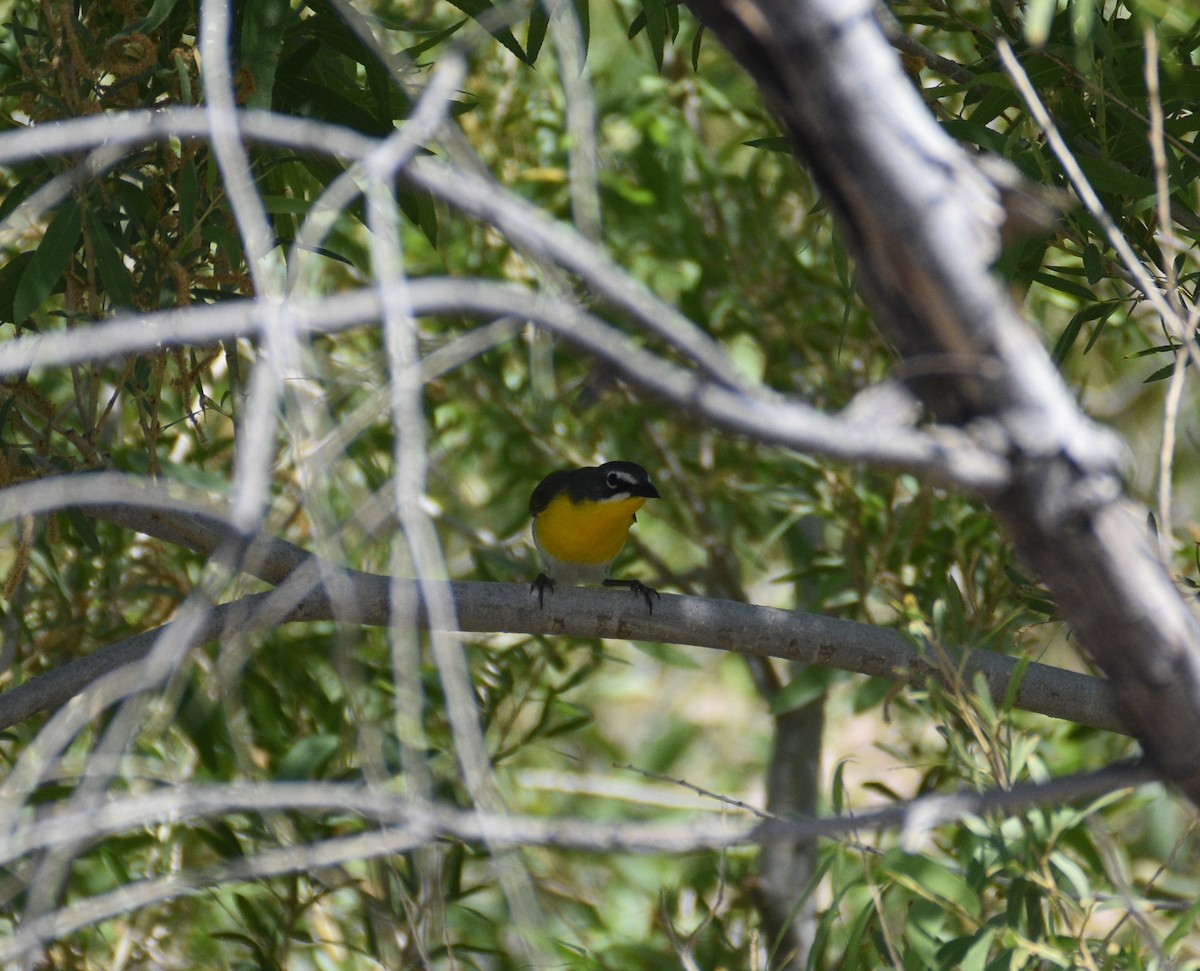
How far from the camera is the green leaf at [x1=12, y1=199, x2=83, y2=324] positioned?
7.86 feet

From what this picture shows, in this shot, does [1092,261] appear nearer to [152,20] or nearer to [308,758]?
[152,20]

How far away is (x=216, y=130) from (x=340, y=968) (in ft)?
10.7

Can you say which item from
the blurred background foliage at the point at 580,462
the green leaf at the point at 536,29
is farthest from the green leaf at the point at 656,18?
the green leaf at the point at 536,29

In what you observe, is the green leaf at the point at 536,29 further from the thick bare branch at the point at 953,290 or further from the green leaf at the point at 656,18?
the thick bare branch at the point at 953,290

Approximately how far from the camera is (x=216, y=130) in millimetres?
1386

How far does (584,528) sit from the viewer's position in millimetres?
4508

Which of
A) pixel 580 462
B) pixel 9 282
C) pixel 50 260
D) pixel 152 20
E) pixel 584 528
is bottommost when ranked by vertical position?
pixel 50 260

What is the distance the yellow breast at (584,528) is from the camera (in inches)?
175

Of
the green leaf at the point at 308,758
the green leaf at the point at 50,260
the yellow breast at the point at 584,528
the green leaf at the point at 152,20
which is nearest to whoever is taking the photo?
the green leaf at the point at 152,20

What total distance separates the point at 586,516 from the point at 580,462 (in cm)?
102

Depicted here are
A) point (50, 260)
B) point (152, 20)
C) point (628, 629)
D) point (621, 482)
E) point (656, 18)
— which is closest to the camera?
point (152, 20)

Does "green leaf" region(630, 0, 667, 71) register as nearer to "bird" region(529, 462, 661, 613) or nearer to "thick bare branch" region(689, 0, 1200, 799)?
"thick bare branch" region(689, 0, 1200, 799)

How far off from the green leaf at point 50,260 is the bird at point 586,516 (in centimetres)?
211

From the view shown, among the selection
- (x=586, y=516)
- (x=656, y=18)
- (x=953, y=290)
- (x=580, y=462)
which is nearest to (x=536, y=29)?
(x=656, y=18)
